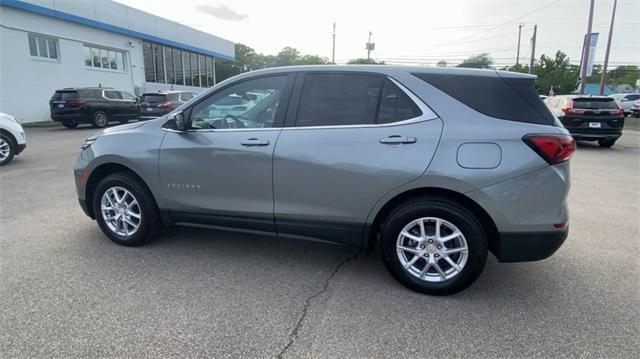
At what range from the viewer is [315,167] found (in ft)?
10.8

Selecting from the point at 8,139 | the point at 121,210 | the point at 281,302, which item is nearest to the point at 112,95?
the point at 8,139

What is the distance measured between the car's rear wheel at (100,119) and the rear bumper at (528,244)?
693 inches

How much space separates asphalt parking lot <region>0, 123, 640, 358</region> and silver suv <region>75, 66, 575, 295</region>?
36 centimetres

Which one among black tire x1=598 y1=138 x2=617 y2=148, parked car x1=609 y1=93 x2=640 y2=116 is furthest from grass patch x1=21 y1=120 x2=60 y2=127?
parked car x1=609 y1=93 x2=640 y2=116

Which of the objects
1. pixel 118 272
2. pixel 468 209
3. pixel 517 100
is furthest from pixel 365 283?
pixel 118 272

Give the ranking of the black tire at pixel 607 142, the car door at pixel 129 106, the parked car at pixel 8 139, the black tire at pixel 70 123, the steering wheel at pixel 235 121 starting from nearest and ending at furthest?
1. the steering wheel at pixel 235 121
2. the parked car at pixel 8 139
3. the black tire at pixel 607 142
4. the black tire at pixel 70 123
5. the car door at pixel 129 106

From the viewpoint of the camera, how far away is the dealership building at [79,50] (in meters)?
16.9

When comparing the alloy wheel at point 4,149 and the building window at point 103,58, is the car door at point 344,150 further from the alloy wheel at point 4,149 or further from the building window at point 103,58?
the building window at point 103,58

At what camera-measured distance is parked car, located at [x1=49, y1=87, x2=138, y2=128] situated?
1590 cm

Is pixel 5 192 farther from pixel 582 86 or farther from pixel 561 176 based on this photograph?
pixel 582 86

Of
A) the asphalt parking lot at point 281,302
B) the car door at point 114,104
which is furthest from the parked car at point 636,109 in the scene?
the car door at point 114,104

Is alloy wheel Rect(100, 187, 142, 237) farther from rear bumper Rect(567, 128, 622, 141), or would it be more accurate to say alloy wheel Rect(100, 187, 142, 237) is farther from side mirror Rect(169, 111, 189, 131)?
rear bumper Rect(567, 128, 622, 141)

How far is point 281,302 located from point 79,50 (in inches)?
881

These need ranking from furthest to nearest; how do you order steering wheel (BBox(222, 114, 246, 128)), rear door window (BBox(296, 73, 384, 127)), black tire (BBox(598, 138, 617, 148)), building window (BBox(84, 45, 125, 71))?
building window (BBox(84, 45, 125, 71)) → black tire (BBox(598, 138, 617, 148)) → steering wheel (BBox(222, 114, 246, 128)) → rear door window (BBox(296, 73, 384, 127))
